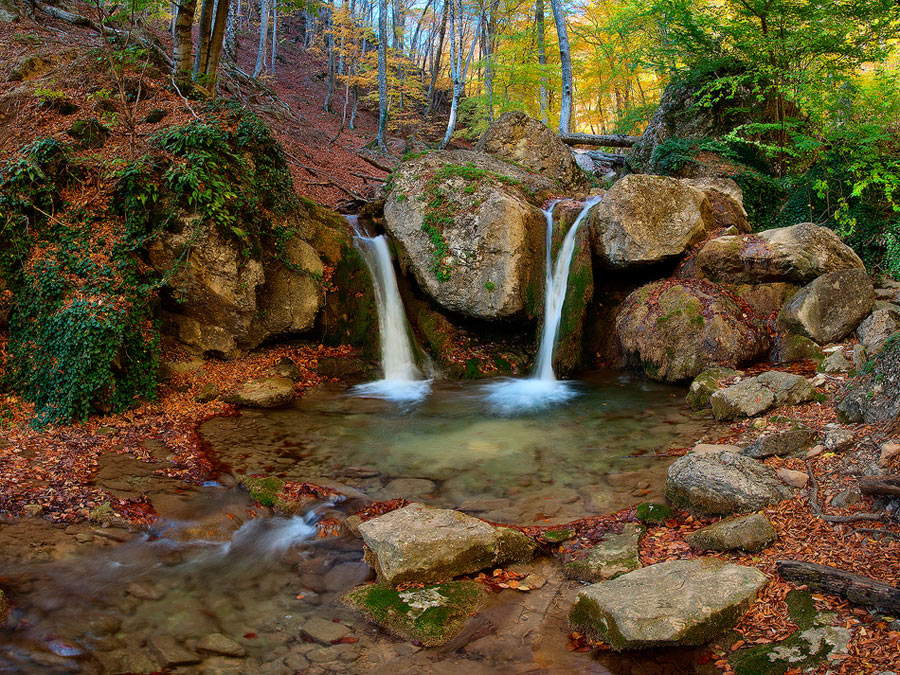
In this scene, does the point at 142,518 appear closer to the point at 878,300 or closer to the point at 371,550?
the point at 371,550

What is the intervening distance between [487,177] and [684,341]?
506 cm

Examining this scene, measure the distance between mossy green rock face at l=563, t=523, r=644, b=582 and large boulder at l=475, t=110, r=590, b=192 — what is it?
12542 mm

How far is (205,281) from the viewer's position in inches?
332

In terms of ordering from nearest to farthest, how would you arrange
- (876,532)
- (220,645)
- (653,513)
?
(220,645) → (876,532) → (653,513)

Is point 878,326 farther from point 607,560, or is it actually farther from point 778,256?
point 607,560

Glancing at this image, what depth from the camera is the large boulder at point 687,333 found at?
28.1 feet

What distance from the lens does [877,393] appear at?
15.7 ft

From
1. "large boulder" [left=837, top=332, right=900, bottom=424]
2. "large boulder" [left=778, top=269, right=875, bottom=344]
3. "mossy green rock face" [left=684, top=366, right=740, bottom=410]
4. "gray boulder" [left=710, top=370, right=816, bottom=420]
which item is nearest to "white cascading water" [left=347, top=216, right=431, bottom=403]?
"mossy green rock face" [left=684, top=366, right=740, bottom=410]

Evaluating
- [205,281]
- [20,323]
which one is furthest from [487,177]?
[20,323]

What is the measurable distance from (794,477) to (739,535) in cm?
99

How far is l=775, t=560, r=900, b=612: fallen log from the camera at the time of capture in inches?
110

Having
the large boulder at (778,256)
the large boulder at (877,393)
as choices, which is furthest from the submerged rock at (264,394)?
the large boulder at (778,256)

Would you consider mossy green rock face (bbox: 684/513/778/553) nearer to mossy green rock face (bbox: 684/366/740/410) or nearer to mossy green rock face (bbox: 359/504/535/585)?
mossy green rock face (bbox: 359/504/535/585)

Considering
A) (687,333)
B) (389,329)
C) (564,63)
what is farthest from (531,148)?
(687,333)
